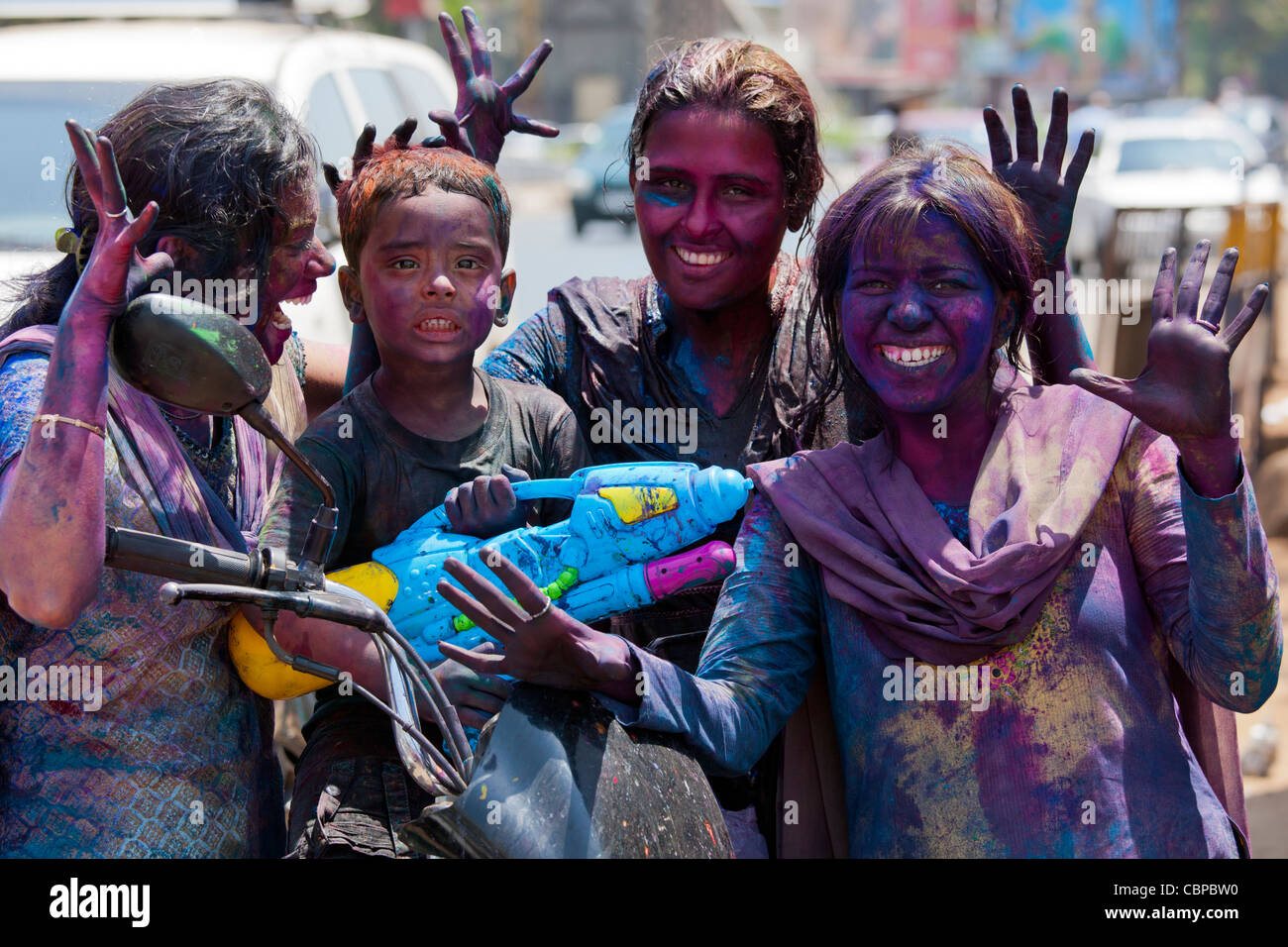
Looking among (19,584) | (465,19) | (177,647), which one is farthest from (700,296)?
(19,584)

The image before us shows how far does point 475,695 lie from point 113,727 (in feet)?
1.87

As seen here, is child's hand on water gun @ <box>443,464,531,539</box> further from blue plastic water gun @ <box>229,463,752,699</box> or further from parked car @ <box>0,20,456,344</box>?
parked car @ <box>0,20,456,344</box>

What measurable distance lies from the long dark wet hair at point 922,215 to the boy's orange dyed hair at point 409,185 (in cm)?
63

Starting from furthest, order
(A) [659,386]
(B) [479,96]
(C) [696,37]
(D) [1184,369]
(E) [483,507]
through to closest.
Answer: (C) [696,37] < (B) [479,96] < (A) [659,386] < (E) [483,507] < (D) [1184,369]

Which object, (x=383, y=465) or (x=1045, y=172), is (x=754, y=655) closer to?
(x=383, y=465)

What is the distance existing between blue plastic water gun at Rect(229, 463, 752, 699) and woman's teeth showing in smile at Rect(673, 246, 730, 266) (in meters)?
0.65

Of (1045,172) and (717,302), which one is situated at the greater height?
(1045,172)

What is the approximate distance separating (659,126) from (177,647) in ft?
4.69

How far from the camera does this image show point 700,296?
295 centimetres

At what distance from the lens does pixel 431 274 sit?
268cm

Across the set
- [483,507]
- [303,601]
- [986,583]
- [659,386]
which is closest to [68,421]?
[303,601]

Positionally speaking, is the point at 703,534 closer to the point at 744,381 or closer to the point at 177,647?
the point at 744,381

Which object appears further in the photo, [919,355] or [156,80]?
[156,80]

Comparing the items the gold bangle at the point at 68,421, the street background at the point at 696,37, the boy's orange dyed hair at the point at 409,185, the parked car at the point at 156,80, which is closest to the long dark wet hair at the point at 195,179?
the boy's orange dyed hair at the point at 409,185
